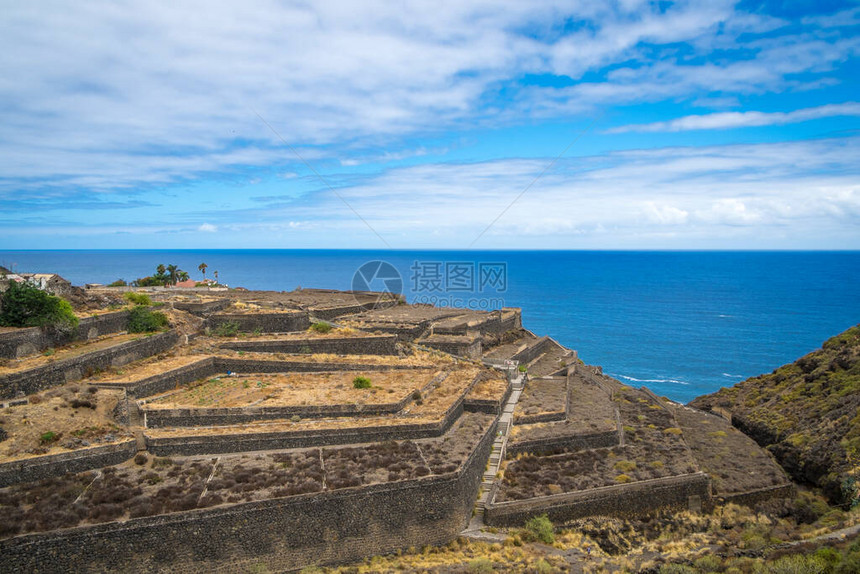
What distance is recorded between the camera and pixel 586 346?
8056cm

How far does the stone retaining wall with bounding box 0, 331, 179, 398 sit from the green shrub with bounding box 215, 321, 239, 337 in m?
2.91

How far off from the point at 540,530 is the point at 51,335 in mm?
23203

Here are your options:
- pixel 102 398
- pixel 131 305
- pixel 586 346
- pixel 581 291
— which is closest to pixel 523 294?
pixel 581 291

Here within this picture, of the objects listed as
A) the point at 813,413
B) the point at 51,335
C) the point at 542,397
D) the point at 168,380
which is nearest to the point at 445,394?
the point at 542,397

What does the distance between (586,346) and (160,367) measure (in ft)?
210

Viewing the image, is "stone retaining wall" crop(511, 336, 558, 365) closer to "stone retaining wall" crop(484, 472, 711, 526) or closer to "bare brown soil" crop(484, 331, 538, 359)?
"bare brown soil" crop(484, 331, 538, 359)

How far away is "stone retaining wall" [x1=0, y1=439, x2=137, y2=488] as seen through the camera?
16938mm

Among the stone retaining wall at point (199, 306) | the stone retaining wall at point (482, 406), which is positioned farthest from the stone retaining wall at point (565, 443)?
the stone retaining wall at point (199, 306)

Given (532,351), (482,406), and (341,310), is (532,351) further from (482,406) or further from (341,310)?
(482,406)

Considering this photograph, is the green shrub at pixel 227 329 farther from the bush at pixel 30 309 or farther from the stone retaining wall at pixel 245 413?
the stone retaining wall at pixel 245 413

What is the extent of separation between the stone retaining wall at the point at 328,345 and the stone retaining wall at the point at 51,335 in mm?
5549

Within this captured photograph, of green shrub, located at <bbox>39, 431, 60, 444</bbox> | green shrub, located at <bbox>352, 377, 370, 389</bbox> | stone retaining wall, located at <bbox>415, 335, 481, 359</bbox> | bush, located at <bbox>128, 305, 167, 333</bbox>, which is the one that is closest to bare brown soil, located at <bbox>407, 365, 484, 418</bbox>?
green shrub, located at <bbox>352, 377, 370, 389</bbox>

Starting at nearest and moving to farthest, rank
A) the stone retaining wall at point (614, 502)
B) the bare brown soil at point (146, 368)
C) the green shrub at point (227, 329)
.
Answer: the stone retaining wall at point (614, 502)
the bare brown soil at point (146, 368)
the green shrub at point (227, 329)

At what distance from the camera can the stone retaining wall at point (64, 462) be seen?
16938mm
